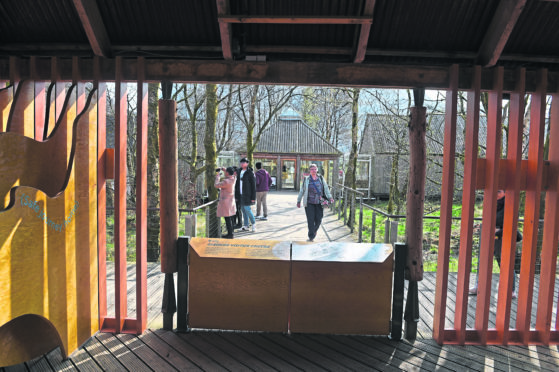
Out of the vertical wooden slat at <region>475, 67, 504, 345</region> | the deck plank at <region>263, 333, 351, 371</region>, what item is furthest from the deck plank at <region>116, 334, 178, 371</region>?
the vertical wooden slat at <region>475, 67, 504, 345</region>

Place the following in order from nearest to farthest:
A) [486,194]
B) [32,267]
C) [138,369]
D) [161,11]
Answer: [32,267] → [138,369] → [161,11] → [486,194]

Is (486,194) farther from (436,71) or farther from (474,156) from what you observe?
(436,71)

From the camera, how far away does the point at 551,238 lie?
4219mm

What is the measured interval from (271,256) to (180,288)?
43.5 inches

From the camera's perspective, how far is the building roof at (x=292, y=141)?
80.1 feet

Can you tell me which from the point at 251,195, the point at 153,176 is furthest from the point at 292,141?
the point at 153,176

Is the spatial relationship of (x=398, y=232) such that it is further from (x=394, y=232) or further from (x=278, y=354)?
(x=278, y=354)

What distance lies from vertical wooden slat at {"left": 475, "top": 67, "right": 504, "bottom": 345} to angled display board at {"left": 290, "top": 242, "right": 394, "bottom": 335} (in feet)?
3.50

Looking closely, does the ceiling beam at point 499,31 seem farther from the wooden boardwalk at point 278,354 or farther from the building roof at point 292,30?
the wooden boardwalk at point 278,354

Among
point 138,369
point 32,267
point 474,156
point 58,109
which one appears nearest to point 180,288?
point 138,369

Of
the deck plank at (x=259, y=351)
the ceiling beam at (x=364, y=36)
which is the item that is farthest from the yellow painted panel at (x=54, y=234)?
the ceiling beam at (x=364, y=36)

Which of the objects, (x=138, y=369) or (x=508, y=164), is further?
(x=508, y=164)

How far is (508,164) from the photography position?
4180 mm

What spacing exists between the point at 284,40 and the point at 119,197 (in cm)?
258
